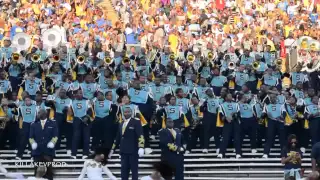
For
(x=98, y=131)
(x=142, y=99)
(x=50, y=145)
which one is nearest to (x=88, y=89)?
(x=142, y=99)

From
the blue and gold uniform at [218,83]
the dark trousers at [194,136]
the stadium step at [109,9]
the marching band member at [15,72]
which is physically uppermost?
the stadium step at [109,9]

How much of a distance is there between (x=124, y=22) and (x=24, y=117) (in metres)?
9.59

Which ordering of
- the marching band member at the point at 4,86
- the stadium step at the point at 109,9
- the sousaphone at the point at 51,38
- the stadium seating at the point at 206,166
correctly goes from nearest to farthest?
the stadium seating at the point at 206,166
the marching band member at the point at 4,86
the sousaphone at the point at 51,38
the stadium step at the point at 109,9

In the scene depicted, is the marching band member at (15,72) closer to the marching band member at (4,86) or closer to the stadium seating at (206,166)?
the marching band member at (4,86)

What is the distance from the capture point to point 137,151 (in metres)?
20.3

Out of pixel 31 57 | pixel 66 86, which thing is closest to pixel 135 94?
pixel 66 86

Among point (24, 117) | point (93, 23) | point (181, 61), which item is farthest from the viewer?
point (93, 23)

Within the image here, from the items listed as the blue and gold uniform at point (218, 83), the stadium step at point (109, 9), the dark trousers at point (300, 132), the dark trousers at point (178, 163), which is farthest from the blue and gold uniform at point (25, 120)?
the stadium step at point (109, 9)

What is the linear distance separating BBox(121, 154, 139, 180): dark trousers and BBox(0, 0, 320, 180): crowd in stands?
16 centimetres

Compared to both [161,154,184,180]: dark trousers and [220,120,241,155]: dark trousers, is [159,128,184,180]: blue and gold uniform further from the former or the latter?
[220,120,241,155]: dark trousers

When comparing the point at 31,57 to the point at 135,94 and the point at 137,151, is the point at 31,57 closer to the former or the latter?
the point at 135,94

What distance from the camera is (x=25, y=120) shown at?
22.1 meters

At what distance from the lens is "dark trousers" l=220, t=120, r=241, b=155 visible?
22422mm

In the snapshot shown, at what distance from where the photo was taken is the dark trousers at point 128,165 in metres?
20.2
